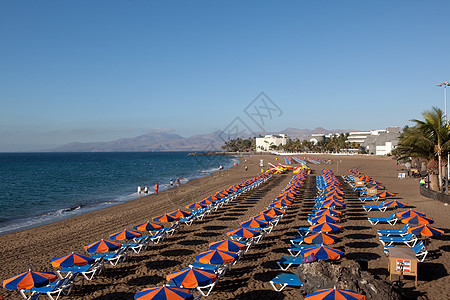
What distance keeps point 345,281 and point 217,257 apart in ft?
11.6

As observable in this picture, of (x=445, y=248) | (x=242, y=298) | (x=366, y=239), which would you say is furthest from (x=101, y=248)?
(x=445, y=248)

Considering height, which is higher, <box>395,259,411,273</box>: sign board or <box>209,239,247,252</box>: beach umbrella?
<box>209,239,247,252</box>: beach umbrella

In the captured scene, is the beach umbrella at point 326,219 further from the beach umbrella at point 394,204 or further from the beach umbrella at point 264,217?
the beach umbrella at point 394,204

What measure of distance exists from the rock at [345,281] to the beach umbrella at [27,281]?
20.4ft

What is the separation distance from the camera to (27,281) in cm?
786

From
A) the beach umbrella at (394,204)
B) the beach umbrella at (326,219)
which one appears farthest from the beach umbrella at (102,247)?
the beach umbrella at (394,204)

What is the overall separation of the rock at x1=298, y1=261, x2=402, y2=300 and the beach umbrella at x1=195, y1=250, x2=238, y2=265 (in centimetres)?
210

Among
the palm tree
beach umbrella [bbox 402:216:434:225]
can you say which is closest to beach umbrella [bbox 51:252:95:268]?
beach umbrella [bbox 402:216:434:225]

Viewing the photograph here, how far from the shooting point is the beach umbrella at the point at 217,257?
29.7 feet

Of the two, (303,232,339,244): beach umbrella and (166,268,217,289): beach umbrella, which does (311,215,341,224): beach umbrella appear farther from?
(166,268,217,289): beach umbrella

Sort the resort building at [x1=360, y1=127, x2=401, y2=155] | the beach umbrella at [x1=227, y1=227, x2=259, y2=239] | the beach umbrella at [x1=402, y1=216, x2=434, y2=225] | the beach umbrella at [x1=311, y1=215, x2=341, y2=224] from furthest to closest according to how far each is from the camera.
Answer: the resort building at [x1=360, y1=127, x2=401, y2=155]
the beach umbrella at [x1=311, y1=215, x2=341, y2=224]
the beach umbrella at [x1=402, y1=216, x2=434, y2=225]
the beach umbrella at [x1=227, y1=227, x2=259, y2=239]

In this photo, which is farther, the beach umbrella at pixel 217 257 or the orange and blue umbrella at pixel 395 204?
the orange and blue umbrella at pixel 395 204

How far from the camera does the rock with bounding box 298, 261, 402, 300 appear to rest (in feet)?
21.5

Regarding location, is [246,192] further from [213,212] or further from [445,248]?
[445,248]
